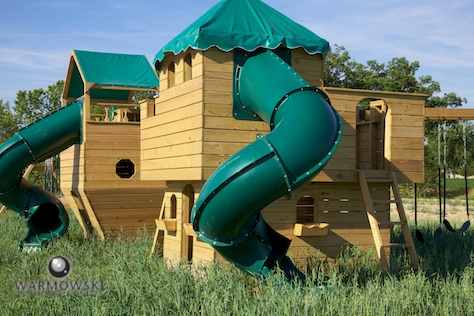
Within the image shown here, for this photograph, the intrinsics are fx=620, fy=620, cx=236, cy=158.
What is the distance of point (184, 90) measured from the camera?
29.1 ft

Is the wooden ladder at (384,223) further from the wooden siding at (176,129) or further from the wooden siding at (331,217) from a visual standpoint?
the wooden siding at (176,129)

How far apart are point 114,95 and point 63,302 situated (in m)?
10.2

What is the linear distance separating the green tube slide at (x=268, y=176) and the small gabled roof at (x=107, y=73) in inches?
276

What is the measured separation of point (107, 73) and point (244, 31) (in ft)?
20.2

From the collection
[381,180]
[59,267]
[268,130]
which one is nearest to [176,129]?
[268,130]

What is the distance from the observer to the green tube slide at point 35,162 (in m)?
11.9

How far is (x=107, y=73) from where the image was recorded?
1379 cm

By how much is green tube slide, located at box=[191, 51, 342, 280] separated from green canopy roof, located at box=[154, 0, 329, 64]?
1.42m

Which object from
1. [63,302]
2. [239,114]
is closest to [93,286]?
[63,302]

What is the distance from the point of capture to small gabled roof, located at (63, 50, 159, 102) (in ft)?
43.9

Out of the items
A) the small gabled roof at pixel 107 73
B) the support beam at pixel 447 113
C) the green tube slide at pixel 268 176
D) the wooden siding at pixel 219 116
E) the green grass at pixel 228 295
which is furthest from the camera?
the small gabled roof at pixel 107 73

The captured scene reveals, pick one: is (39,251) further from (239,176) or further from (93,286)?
(239,176)

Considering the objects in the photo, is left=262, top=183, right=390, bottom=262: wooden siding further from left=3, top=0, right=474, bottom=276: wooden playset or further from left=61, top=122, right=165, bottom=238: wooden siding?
left=61, top=122, right=165, bottom=238: wooden siding

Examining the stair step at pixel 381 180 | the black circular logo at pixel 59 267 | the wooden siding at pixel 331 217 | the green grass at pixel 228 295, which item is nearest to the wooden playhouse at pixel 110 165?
the black circular logo at pixel 59 267
